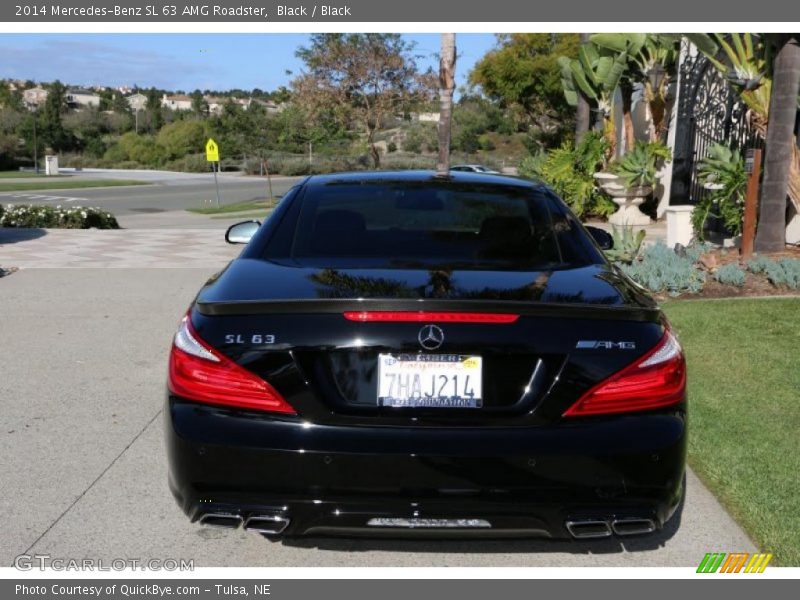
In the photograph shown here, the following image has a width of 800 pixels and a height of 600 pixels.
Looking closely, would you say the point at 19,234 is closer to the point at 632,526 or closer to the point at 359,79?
the point at 632,526

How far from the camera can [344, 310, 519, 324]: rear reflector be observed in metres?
2.92

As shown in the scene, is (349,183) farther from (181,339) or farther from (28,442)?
(28,442)

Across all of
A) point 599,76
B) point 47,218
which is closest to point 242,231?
point 599,76

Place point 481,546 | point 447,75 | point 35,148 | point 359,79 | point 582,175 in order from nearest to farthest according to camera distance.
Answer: point 481,546, point 447,75, point 582,175, point 359,79, point 35,148

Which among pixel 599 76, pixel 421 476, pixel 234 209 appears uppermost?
pixel 599 76

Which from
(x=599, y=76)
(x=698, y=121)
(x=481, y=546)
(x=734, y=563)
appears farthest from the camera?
(x=599, y=76)

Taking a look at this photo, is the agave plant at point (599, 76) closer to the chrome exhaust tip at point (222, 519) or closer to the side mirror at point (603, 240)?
the side mirror at point (603, 240)

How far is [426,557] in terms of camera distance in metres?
3.50

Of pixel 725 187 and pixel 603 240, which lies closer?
pixel 603 240

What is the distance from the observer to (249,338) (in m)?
2.96

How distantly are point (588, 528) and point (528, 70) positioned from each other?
43.5 m

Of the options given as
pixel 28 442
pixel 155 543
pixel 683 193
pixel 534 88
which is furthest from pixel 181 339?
pixel 534 88

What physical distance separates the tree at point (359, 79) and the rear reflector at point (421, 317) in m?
38.5

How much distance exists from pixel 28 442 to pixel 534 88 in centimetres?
4313
